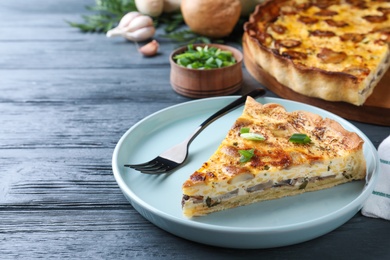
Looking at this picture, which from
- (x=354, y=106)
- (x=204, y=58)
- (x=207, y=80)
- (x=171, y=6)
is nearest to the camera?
(x=354, y=106)

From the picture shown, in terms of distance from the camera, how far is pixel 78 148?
8.96ft

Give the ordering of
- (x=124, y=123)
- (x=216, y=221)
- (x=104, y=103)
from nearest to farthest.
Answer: (x=216, y=221), (x=124, y=123), (x=104, y=103)

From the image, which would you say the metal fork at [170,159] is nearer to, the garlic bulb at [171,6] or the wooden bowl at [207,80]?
the wooden bowl at [207,80]

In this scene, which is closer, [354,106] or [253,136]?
[253,136]

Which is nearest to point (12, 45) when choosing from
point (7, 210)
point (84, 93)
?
point (84, 93)

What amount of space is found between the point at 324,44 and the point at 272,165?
5.01 ft

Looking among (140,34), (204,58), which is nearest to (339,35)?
(204,58)

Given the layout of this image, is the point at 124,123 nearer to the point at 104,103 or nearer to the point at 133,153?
the point at 104,103

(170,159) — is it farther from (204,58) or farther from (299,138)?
(204,58)

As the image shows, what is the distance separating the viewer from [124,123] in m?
2.99

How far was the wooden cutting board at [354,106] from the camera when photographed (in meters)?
2.86

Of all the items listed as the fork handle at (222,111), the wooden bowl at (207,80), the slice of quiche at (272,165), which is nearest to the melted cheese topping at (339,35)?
the wooden bowl at (207,80)

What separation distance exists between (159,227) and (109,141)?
32.9 inches

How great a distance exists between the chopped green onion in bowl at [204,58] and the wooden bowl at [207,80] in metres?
0.05
